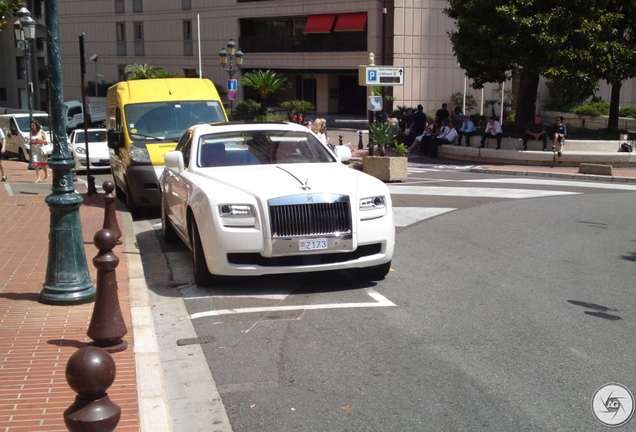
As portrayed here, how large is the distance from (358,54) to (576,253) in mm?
35832

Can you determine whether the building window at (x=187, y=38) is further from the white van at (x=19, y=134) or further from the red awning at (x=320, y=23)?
the white van at (x=19, y=134)

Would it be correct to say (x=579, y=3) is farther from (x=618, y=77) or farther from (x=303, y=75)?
(x=303, y=75)

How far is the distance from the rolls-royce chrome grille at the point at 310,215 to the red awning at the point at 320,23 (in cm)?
3873

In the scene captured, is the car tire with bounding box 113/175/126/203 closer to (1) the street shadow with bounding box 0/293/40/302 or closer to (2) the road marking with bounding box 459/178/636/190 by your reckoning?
(2) the road marking with bounding box 459/178/636/190

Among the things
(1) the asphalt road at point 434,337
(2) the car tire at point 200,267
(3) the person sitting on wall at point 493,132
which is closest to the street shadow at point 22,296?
(1) the asphalt road at point 434,337

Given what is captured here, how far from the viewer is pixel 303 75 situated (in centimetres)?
5156

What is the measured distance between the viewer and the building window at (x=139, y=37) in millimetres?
57500

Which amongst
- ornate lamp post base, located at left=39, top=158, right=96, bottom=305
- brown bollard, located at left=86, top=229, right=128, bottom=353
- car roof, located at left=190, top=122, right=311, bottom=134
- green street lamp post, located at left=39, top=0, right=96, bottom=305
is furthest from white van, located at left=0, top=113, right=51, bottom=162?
brown bollard, located at left=86, top=229, right=128, bottom=353

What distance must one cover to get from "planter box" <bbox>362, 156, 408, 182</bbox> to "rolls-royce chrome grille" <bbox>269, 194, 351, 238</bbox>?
445 inches

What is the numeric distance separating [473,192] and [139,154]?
7246 millimetres

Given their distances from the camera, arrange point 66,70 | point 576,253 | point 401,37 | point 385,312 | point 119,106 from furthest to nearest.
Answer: point 66,70
point 401,37
point 119,106
point 576,253
point 385,312

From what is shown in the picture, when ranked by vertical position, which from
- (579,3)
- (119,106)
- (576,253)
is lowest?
(576,253)

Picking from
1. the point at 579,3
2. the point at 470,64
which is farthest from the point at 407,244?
the point at 470,64

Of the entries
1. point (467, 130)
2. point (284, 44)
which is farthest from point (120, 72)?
point (467, 130)
